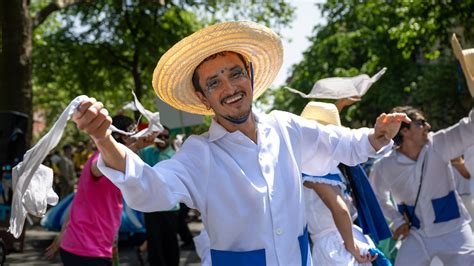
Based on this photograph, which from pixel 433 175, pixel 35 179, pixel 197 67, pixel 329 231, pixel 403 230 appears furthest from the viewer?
pixel 403 230

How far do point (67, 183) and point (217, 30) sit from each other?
55.7 feet

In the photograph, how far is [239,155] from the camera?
3.62 meters

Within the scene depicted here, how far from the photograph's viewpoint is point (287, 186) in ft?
11.8

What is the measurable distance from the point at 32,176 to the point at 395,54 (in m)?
29.3

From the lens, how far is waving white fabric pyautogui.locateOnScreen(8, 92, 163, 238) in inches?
116

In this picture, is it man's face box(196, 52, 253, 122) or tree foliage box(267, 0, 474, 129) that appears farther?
tree foliage box(267, 0, 474, 129)

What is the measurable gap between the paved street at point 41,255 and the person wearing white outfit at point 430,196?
Answer: 5.02 metres

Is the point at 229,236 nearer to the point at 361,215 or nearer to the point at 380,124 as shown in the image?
the point at 380,124

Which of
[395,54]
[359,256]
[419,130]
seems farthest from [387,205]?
[395,54]

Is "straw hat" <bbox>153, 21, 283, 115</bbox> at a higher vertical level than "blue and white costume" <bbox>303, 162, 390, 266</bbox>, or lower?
higher

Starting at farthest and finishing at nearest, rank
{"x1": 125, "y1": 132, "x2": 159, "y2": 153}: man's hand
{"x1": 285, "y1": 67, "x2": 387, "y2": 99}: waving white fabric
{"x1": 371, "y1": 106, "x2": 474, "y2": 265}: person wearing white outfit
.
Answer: {"x1": 371, "y1": 106, "x2": 474, "y2": 265}: person wearing white outfit < {"x1": 285, "y1": 67, "x2": 387, "y2": 99}: waving white fabric < {"x1": 125, "y1": 132, "x2": 159, "y2": 153}: man's hand

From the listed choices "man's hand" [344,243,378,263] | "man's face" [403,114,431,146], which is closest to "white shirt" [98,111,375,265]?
"man's hand" [344,243,378,263]

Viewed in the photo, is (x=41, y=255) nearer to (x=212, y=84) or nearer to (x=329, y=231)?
(x=329, y=231)

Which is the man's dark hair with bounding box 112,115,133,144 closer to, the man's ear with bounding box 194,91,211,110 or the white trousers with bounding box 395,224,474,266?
the man's ear with bounding box 194,91,211,110
